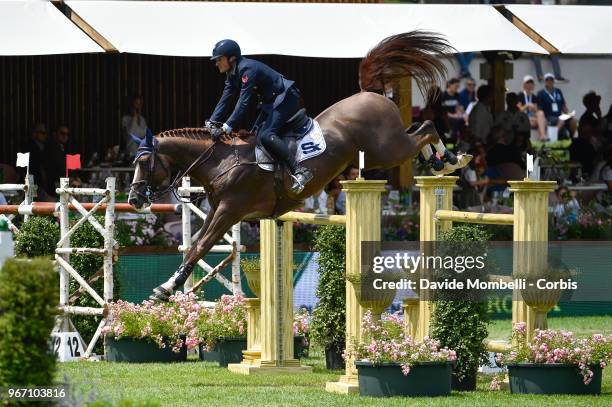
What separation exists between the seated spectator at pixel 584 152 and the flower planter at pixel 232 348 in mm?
8920

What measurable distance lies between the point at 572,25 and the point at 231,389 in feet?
31.4

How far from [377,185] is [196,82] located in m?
12.0

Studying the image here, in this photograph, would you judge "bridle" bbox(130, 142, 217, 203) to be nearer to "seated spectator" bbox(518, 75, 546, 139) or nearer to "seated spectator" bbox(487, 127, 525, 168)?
"seated spectator" bbox(487, 127, 525, 168)

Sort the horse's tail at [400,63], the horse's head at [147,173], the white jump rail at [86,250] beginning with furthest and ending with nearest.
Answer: the white jump rail at [86,250] → the horse's tail at [400,63] → the horse's head at [147,173]

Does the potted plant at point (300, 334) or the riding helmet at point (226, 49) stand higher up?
the riding helmet at point (226, 49)

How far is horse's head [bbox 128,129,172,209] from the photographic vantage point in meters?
10.6

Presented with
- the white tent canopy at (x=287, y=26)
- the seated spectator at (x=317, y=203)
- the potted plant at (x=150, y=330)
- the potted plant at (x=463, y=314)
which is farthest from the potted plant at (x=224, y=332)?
the white tent canopy at (x=287, y=26)

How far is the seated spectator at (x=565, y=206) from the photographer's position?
1697cm

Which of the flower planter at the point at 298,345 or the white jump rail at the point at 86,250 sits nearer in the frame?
the flower planter at the point at 298,345

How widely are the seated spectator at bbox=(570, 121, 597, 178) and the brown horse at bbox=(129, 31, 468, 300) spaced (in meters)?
9.04

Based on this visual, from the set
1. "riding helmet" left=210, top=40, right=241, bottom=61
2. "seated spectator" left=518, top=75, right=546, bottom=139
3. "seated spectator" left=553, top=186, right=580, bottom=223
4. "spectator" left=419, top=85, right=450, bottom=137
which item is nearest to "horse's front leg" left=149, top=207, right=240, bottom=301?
"riding helmet" left=210, top=40, right=241, bottom=61

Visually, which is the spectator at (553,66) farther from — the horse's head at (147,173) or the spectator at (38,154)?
the horse's head at (147,173)

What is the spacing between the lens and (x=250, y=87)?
10.5 m

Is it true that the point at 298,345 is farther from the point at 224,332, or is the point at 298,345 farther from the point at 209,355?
the point at 209,355
